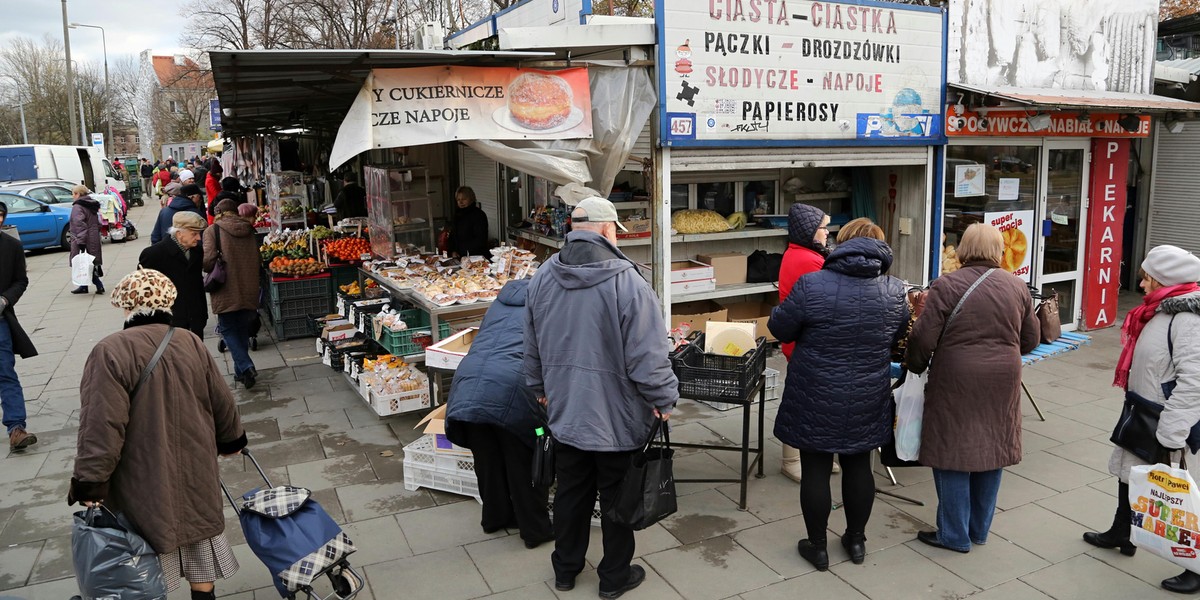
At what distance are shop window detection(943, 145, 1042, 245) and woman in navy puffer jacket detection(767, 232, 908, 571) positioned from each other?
5.15 metres

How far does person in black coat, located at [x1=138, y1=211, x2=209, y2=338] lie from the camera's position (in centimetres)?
679

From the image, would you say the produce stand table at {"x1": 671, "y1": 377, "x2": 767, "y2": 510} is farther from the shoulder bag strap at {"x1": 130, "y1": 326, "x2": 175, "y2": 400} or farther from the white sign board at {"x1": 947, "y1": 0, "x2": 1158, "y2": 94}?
the white sign board at {"x1": 947, "y1": 0, "x2": 1158, "y2": 94}

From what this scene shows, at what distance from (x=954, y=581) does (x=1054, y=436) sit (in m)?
2.72

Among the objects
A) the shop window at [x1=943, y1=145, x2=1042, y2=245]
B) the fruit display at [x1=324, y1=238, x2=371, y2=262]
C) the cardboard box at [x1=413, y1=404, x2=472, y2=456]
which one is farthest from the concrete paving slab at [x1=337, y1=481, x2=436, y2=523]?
the shop window at [x1=943, y1=145, x2=1042, y2=245]

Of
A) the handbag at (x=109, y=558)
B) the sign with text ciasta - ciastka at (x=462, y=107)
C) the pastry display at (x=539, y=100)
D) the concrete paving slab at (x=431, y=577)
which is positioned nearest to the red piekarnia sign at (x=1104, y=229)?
the sign with text ciasta - ciastka at (x=462, y=107)

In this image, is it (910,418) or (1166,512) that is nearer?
(1166,512)

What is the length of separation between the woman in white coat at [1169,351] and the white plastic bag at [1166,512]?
0.16m

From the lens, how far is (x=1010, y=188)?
900 cm

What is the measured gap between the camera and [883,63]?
791 cm

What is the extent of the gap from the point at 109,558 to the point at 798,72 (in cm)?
644

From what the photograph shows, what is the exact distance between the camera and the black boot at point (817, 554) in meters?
4.26

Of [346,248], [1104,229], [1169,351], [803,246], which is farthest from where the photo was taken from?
[1104,229]

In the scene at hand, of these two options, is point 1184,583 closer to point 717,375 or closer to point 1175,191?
point 717,375

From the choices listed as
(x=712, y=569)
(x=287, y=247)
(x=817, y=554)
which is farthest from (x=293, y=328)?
(x=817, y=554)
